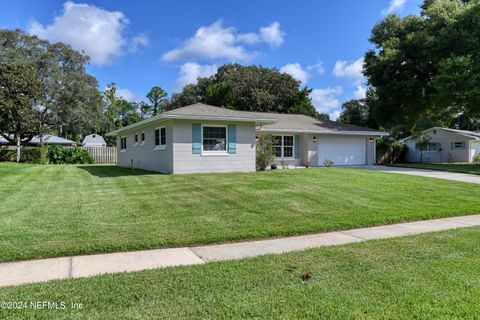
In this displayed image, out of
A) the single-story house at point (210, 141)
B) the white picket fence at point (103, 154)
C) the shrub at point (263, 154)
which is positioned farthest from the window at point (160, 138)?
the white picket fence at point (103, 154)

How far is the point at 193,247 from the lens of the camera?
5.26m

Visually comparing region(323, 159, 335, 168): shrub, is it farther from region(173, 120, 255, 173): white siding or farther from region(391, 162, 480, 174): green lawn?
region(173, 120, 255, 173): white siding

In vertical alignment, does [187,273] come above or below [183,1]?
below

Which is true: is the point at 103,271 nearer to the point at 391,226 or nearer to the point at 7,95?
the point at 391,226

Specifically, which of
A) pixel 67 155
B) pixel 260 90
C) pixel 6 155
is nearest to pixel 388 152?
pixel 260 90

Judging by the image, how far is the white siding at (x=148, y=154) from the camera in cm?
1438

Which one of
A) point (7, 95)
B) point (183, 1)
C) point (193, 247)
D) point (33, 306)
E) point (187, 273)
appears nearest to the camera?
point (33, 306)

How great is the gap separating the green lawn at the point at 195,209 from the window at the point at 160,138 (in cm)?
318

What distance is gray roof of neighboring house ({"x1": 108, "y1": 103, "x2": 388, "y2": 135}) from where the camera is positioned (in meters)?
14.0

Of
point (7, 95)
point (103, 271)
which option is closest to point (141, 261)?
point (103, 271)

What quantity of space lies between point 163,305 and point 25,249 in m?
2.87

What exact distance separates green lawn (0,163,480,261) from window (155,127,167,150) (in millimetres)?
3180

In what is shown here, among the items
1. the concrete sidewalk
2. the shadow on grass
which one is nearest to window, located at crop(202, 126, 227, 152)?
the shadow on grass

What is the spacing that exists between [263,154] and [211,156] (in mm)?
3213
